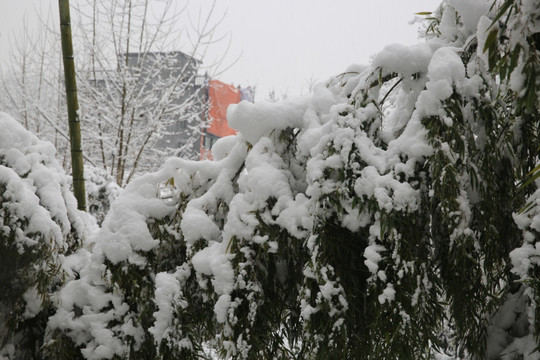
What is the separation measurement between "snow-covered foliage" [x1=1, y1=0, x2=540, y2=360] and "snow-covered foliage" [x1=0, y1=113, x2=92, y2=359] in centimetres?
13

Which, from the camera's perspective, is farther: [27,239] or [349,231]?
[27,239]

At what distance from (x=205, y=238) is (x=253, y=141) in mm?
503

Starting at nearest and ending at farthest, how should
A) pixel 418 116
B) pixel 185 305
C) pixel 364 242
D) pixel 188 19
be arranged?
pixel 418 116 → pixel 364 242 → pixel 185 305 → pixel 188 19

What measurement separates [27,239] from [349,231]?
153 centimetres

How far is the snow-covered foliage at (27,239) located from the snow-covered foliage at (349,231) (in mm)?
134

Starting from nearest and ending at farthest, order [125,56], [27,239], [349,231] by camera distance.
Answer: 1. [349,231]
2. [27,239]
3. [125,56]

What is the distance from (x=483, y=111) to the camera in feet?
5.94

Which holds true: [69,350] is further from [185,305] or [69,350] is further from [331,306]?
[331,306]

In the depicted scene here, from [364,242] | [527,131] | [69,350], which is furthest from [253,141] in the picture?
[69,350]

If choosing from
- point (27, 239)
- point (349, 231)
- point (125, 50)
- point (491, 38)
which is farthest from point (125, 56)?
point (491, 38)

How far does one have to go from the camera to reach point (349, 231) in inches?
76.7

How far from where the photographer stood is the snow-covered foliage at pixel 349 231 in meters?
1.74

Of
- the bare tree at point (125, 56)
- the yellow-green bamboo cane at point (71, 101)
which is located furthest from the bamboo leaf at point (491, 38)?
the bare tree at point (125, 56)

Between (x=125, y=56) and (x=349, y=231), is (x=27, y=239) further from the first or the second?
(x=125, y=56)
